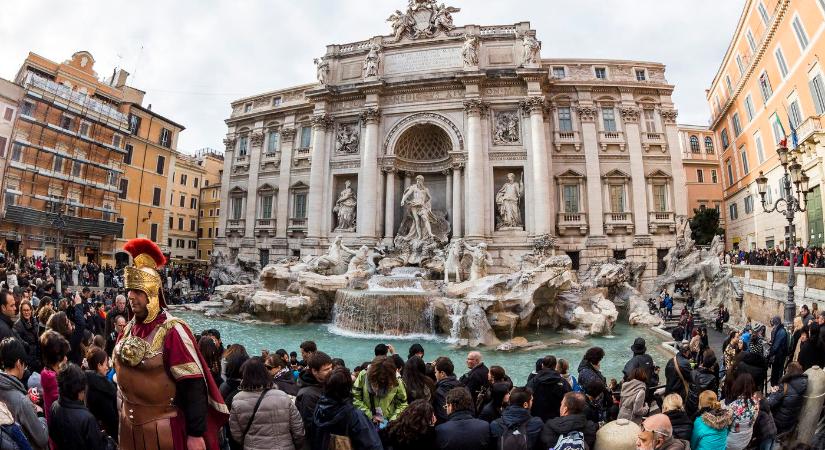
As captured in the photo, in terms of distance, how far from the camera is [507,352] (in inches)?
469

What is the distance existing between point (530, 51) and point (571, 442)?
22.9 meters

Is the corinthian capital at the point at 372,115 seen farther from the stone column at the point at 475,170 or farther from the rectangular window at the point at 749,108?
the rectangular window at the point at 749,108

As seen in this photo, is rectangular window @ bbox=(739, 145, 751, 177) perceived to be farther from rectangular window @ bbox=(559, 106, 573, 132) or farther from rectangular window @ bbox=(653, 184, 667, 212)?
rectangular window @ bbox=(559, 106, 573, 132)

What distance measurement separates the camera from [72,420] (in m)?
2.74

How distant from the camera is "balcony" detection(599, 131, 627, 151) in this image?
23781 millimetres

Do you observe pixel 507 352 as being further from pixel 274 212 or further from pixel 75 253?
pixel 75 253

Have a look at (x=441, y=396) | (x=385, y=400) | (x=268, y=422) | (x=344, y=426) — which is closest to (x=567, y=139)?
(x=441, y=396)

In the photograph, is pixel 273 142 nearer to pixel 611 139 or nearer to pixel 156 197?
pixel 156 197

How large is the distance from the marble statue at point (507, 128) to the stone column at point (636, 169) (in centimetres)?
623

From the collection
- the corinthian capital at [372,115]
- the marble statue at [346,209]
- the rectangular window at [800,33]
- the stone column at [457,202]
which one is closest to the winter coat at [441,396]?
the stone column at [457,202]

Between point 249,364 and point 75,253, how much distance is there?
30.7 m

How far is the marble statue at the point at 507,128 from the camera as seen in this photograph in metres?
23.1

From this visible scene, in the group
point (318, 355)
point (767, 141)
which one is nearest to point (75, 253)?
point (318, 355)

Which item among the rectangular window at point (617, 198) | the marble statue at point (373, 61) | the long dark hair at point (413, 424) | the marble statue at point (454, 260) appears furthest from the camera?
the marble statue at point (373, 61)
